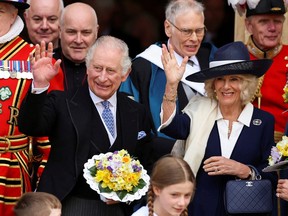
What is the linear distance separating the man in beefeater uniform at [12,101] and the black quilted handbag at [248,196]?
1361 mm

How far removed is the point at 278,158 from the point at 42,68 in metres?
1.58

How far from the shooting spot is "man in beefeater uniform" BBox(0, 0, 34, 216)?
292 inches

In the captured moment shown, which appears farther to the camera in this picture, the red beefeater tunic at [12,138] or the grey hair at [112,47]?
the red beefeater tunic at [12,138]

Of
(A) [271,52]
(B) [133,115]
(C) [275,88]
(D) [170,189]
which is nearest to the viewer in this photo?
(D) [170,189]

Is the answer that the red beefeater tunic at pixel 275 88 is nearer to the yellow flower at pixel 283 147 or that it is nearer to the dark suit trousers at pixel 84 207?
the yellow flower at pixel 283 147

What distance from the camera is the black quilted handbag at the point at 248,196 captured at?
7.29 m

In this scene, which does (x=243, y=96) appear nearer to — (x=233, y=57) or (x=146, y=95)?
(x=233, y=57)

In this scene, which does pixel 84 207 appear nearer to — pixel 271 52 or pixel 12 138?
pixel 12 138

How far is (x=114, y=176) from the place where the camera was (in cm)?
695

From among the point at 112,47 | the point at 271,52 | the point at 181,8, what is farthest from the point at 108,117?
the point at 271,52

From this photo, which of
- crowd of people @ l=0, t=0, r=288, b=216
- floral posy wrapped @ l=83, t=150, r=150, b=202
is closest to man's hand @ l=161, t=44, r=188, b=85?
crowd of people @ l=0, t=0, r=288, b=216

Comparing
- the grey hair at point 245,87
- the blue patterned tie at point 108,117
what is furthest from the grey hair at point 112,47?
the grey hair at point 245,87

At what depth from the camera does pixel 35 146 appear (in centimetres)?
769

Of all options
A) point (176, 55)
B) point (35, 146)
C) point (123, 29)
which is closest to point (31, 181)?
Result: point (35, 146)
